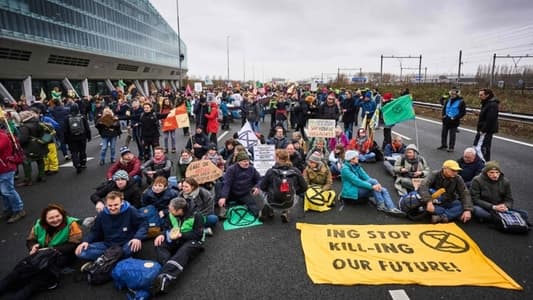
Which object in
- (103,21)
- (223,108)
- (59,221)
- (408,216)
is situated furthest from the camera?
(103,21)

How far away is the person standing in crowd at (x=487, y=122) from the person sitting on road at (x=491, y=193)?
406 cm

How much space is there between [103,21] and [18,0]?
64.4ft

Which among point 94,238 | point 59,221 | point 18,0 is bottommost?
point 94,238

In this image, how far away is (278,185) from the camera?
5.58m

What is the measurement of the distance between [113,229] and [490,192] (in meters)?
6.17

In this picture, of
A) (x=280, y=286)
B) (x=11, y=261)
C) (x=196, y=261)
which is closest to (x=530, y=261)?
(x=280, y=286)

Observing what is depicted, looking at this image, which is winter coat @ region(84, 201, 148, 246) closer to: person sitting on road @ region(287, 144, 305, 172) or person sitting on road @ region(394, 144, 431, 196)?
person sitting on road @ region(287, 144, 305, 172)

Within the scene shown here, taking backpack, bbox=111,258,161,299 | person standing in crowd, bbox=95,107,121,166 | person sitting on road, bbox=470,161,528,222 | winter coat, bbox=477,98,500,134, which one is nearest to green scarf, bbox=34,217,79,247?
backpack, bbox=111,258,161,299

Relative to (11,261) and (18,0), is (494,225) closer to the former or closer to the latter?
(11,261)

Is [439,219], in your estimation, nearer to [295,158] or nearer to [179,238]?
[295,158]

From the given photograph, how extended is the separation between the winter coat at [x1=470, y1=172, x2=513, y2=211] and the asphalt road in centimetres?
44

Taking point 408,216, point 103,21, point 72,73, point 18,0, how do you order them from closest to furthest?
point 408,216 → point 18,0 → point 72,73 → point 103,21

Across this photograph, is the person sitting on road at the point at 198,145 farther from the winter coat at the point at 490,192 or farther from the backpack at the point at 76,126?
the winter coat at the point at 490,192

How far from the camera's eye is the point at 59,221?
4.06 m
